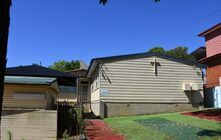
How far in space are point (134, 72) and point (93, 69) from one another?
4.86m

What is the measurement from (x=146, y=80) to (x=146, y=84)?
0.27m

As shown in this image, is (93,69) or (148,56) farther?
(93,69)

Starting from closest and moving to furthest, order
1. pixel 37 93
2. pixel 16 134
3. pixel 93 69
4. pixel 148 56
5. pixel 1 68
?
pixel 1 68, pixel 16 134, pixel 37 93, pixel 148 56, pixel 93 69

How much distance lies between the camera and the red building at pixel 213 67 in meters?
24.5

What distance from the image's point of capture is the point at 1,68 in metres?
3.31

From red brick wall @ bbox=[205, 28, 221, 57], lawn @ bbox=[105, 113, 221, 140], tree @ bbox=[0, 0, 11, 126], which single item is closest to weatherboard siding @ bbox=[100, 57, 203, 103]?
red brick wall @ bbox=[205, 28, 221, 57]

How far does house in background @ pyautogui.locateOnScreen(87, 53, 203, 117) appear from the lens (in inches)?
915

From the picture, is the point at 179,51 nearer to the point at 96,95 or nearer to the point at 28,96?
the point at 96,95

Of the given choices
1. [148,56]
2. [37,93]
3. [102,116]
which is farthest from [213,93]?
[37,93]

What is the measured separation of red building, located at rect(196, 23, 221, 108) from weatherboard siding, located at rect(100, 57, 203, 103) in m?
0.89

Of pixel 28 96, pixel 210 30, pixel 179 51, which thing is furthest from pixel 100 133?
pixel 179 51

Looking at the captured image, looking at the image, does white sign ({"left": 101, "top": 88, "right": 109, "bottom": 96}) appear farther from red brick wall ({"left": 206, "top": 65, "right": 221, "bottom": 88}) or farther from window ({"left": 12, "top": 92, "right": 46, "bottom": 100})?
red brick wall ({"left": 206, "top": 65, "right": 221, "bottom": 88})

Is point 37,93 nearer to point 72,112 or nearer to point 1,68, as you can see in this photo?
point 72,112

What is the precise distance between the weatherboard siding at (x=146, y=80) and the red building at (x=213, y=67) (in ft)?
2.91
